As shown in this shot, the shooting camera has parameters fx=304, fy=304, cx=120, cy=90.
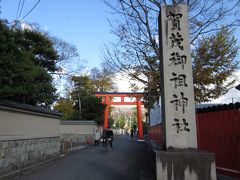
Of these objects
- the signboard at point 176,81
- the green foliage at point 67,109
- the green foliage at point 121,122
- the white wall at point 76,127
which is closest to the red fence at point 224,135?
the signboard at point 176,81

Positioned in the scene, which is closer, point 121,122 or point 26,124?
point 26,124

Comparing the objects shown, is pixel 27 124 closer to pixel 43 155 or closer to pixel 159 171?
pixel 43 155

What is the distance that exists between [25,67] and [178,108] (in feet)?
37.1

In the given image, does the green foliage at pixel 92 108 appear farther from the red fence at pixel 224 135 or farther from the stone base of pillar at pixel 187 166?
the stone base of pillar at pixel 187 166

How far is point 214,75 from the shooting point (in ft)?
49.0

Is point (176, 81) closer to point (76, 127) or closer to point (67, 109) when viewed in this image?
point (76, 127)

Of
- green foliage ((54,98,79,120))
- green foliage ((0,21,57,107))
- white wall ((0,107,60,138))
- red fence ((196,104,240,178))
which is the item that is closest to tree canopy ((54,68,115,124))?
green foliage ((54,98,79,120))

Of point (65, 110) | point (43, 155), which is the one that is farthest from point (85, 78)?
point (43, 155)

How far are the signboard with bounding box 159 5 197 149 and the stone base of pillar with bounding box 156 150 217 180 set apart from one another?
505 mm

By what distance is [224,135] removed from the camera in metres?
9.81

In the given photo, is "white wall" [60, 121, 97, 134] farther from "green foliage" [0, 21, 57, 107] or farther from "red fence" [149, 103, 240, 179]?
"red fence" [149, 103, 240, 179]

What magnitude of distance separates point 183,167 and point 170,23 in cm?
369

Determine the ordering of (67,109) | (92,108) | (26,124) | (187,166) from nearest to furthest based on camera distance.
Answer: (187,166) → (26,124) → (92,108) → (67,109)

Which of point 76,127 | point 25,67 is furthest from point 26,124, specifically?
point 76,127
